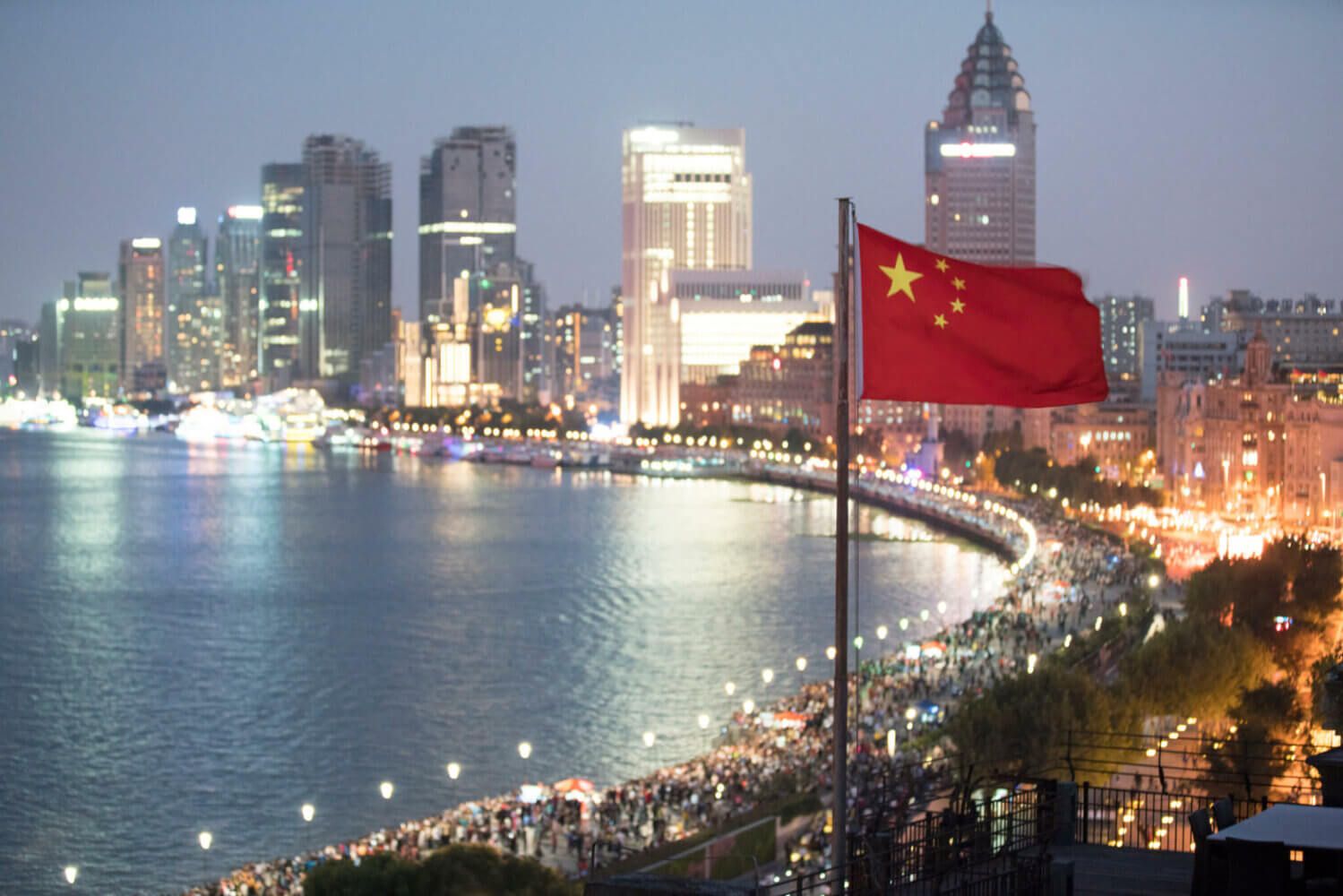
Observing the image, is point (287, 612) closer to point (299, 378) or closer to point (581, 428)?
point (581, 428)

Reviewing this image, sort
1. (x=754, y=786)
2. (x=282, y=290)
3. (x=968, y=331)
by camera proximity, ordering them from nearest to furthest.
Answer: (x=968, y=331) < (x=754, y=786) < (x=282, y=290)

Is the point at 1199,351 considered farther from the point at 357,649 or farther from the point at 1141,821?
the point at 1141,821

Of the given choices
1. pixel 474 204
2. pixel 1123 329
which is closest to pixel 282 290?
pixel 474 204

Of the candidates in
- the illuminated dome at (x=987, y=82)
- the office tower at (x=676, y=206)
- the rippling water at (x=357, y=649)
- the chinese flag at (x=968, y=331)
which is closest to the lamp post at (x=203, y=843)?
the rippling water at (x=357, y=649)

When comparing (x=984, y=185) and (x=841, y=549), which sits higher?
(x=984, y=185)

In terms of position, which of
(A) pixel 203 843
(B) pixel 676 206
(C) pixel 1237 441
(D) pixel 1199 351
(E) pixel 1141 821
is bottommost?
(A) pixel 203 843

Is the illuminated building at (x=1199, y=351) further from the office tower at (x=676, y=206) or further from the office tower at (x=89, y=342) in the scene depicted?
the office tower at (x=89, y=342)

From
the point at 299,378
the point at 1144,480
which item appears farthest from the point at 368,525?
the point at 299,378

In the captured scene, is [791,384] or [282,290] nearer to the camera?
[791,384]
